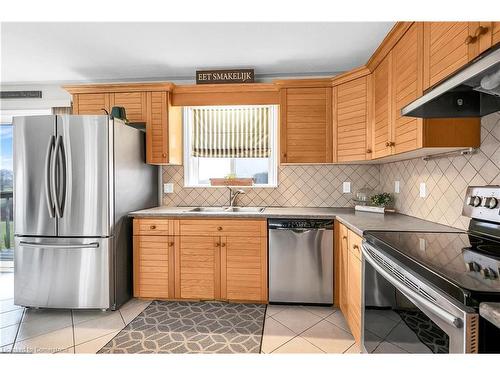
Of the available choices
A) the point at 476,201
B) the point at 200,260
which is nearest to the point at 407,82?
the point at 476,201

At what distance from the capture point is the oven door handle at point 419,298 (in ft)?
2.63

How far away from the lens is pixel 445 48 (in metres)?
1.41

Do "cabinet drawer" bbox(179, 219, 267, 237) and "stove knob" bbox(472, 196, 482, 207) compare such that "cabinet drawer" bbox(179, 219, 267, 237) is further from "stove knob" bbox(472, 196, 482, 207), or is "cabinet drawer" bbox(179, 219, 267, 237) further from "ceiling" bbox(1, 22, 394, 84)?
"ceiling" bbox(1, 22, 394, 84)

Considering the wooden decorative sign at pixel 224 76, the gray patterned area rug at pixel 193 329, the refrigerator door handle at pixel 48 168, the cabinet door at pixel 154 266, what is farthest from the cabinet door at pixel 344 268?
the refrigerator door handle at pixel 48 168

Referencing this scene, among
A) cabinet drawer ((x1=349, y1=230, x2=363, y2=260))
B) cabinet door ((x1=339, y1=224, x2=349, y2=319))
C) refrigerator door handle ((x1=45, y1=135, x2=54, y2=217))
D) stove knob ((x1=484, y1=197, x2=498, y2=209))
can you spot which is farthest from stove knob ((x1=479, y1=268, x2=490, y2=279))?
refrigerator door handle ((x1=45, y1=135, x2=54, y2=217))

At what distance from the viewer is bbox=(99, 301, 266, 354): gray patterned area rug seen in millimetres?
1963

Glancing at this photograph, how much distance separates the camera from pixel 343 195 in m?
3.19

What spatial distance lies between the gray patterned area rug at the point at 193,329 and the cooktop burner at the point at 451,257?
4.12 feet

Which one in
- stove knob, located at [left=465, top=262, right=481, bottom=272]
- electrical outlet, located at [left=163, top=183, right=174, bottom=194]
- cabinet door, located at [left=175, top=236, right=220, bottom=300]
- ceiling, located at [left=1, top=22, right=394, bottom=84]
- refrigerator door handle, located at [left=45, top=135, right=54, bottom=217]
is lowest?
cabinet door, located at [left=175, top=236, right=220, bottom=300]

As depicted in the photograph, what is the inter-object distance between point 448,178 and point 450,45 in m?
0.91

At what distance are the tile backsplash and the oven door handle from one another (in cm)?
79

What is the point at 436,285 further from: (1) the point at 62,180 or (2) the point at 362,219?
(1) the point at 62,180
